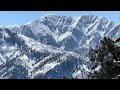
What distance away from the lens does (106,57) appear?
1517 inches

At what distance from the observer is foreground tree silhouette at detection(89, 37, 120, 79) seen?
34.1 m

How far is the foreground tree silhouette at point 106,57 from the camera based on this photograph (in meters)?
34.1
